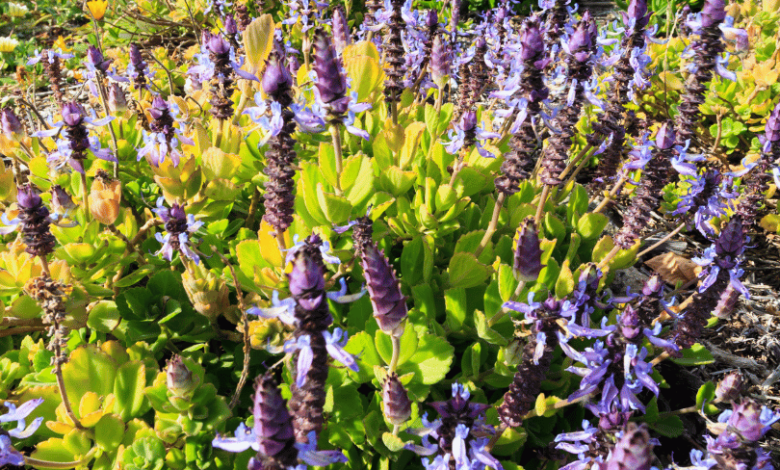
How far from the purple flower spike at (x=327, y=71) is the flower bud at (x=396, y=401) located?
82cm

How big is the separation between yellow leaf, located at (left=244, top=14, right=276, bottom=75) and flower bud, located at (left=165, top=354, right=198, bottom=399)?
105 cm

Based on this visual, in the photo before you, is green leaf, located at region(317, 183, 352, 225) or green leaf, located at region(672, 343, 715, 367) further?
green leaf, located at region(672, 343, 715, 367)

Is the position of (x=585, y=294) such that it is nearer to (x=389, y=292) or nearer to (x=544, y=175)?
(x=544, y=175)

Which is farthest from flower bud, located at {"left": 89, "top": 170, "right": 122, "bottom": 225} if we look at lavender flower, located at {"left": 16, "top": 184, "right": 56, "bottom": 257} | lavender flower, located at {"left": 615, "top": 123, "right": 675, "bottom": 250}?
lavender flower, located at {"left": 615, "top": 123, "right": 675, "bottom": 250}

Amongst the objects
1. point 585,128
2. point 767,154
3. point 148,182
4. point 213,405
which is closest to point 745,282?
point 767,154

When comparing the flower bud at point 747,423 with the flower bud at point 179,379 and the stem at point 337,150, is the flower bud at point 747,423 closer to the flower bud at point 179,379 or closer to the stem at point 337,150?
the stem at point 337,150

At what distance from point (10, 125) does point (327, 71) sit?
1882 millimetres

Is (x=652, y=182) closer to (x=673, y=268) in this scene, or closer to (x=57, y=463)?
(x=673, y=268)

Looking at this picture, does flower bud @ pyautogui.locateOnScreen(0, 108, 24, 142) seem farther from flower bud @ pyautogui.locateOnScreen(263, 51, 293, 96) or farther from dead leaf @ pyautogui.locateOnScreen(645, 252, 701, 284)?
dead leaf @ pyautogui.locateOnScreen(645, 252, 701, 284)

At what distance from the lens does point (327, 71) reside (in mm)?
1560

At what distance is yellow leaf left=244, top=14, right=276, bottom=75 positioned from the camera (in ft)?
6.34

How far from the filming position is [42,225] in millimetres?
1843

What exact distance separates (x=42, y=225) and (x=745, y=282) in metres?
3.40

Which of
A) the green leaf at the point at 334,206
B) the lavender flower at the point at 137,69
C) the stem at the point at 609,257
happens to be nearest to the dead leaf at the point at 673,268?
the stem at the point at 609,257
